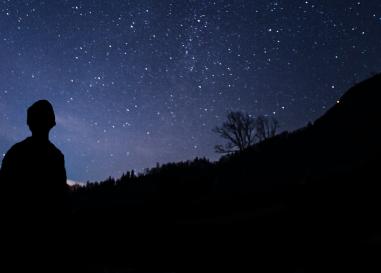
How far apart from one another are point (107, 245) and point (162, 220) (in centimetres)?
279

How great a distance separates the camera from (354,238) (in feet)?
20.1

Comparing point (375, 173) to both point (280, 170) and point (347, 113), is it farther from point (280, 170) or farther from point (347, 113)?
point (347, 113)

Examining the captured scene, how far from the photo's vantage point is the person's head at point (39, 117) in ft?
9.68

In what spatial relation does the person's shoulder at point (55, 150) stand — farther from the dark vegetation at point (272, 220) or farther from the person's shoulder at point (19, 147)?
the dark vegetation at point (272, 220)

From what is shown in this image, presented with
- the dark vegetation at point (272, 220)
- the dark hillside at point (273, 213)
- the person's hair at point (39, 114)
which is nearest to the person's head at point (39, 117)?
the person's hair at point (39, 114)

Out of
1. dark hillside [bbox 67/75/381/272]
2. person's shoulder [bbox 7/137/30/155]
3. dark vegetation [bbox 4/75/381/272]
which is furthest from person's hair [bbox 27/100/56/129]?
dark hillside [bbox 67/75/381/272]

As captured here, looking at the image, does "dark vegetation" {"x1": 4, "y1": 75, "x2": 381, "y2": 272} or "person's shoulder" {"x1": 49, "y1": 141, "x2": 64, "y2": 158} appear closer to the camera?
"person's shoulder" {"x1": 49, "y1": 141, "x2": 64, "y2": 158}

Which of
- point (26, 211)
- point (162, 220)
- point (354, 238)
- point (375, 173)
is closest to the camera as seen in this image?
point (26, 211)

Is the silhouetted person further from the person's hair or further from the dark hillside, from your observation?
the dark hillside

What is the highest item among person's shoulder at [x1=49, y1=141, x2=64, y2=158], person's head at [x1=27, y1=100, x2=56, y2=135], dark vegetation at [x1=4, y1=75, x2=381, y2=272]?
person's head at [x1=27, y1=100, x2=56, y2=135]

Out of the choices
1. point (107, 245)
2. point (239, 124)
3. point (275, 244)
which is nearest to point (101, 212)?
point (107, 245)

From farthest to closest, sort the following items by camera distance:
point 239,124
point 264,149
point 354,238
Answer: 1. point 239,124
2. point 264,149
3. point 354,238

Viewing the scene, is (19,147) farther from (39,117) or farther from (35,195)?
(35,195)

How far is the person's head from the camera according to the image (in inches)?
116
